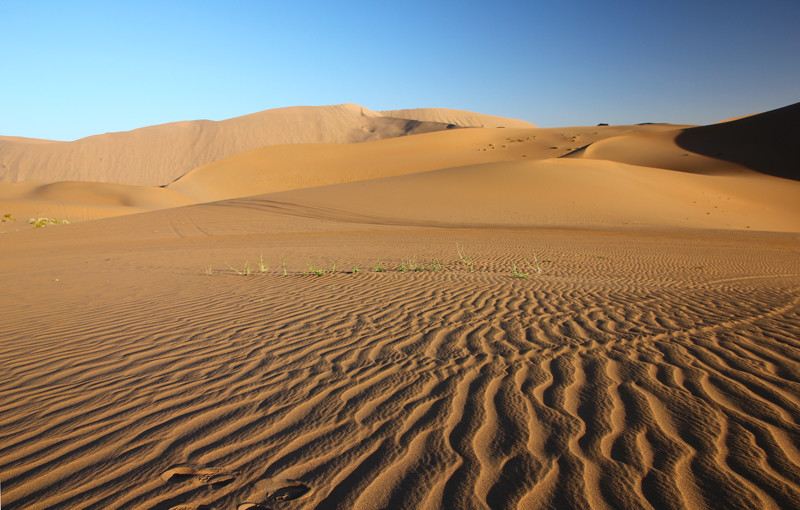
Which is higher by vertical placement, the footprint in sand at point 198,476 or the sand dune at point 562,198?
the footprint in sand at point 198,476

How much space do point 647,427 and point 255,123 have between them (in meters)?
104

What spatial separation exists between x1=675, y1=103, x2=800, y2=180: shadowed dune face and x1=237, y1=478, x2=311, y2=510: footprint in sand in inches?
1633

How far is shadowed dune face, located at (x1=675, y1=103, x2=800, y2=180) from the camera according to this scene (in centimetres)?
3662

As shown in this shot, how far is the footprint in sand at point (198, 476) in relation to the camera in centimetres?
268

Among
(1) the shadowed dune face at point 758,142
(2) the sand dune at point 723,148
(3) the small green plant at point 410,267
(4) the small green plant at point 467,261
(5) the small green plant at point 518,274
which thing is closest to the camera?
(5) the small green plant at point 518,274

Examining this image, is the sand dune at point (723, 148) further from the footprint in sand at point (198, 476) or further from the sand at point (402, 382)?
the footprint in sand at point (198, 476)

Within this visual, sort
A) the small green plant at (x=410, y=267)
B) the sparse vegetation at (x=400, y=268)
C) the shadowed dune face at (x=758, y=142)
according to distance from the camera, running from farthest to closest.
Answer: the shadowed dune face at (x=758, y=142), the small green plant at (x=410, y=267), the sparse vegetation at (x=400, y=268)

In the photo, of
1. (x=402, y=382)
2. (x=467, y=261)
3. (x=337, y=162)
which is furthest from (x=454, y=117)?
(x=402, y=382)

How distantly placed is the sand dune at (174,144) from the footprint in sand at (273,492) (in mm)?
83135

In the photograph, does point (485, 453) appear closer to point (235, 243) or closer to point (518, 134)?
point (235, 243)

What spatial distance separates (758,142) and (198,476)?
48.5m

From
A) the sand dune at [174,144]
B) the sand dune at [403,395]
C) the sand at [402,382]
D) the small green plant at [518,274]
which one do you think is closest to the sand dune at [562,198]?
the sand at [402,382]

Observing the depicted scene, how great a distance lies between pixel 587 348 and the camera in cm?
476

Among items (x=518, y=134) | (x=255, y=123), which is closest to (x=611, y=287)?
(x=518, y=134)
